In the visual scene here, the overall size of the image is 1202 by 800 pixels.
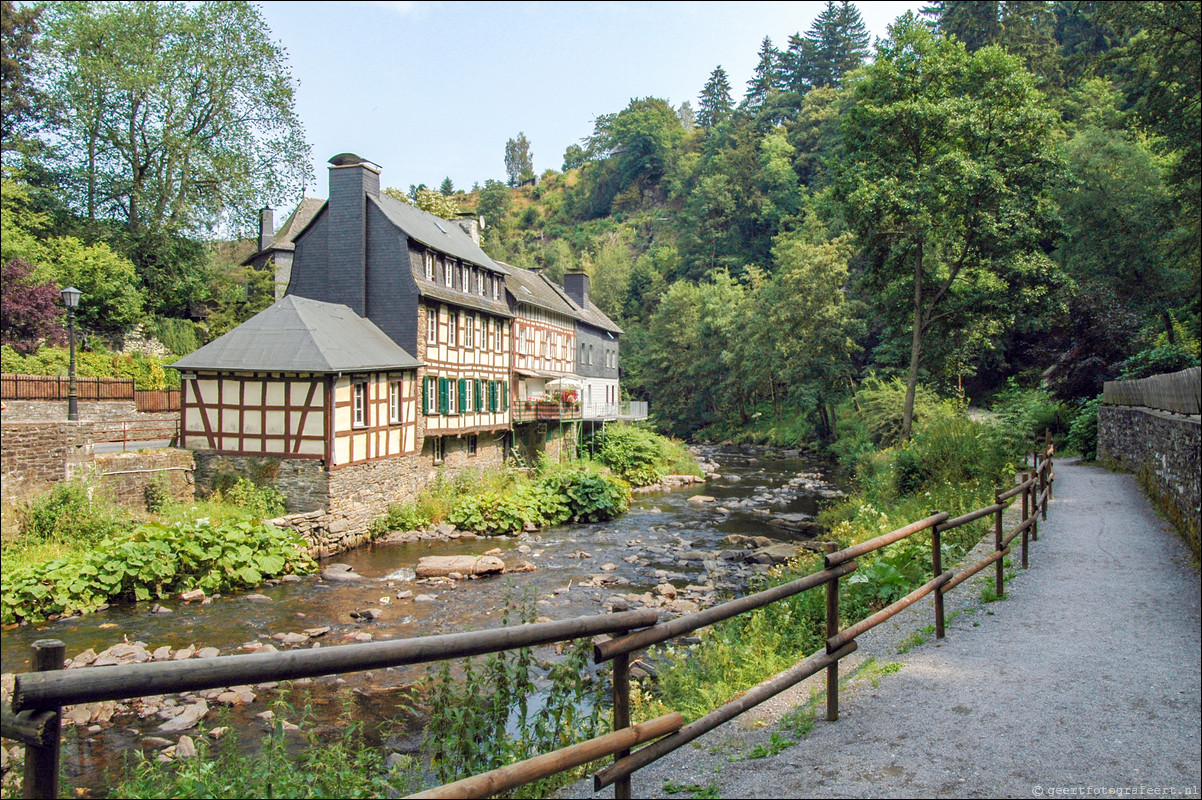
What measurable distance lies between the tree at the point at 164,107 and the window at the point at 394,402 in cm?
2072

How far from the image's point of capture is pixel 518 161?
140m

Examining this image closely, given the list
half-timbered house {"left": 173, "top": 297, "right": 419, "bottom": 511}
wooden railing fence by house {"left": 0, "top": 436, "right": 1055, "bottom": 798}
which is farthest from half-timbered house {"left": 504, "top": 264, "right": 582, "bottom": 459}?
wooden railing fence by house {"left": 0, "top": 436, "right": 1055, "bottom": 798}

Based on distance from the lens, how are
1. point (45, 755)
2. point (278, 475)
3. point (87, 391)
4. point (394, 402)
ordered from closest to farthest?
point (45, 755), point (278, 475), point (394, 402), point (87, 391)

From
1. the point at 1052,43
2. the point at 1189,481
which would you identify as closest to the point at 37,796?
the point at 1189,481

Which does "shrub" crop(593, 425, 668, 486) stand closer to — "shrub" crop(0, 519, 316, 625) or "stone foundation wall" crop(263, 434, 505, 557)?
"stone foundation wall" crop(263, 434, 505, 557)

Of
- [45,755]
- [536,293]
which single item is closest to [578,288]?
[536,293]

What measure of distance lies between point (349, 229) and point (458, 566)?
12.3 m

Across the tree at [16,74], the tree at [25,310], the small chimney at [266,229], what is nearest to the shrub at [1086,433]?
the tree at [25,310]

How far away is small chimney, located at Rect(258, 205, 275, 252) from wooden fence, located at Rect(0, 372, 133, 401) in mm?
24065

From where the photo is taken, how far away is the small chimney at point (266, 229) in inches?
1829

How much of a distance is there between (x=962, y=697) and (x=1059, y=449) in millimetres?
22086

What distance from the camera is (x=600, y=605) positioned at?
45.7 feet

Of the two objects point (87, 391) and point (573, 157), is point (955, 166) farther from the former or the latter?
point (573, 157)

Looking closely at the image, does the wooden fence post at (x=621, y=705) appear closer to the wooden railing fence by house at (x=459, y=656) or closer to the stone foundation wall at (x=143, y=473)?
the wooden railing fence by house at (x=459, y=656)
